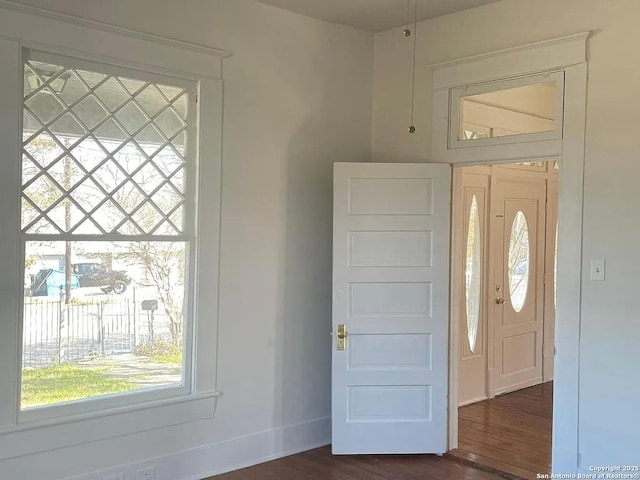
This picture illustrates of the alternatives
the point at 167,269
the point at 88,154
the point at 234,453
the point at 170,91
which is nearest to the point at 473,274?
the point at 234,453

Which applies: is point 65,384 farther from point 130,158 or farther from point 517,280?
point 517,280

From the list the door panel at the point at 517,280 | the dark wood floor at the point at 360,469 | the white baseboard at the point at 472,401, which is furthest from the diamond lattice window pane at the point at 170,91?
the white baseboard at the point at 472,401

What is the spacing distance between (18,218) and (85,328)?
0.69 metres

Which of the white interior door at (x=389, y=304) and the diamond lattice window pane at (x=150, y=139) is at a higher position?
the diamond lattice window pane at (x=150, y=139)

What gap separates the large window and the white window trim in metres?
0.06

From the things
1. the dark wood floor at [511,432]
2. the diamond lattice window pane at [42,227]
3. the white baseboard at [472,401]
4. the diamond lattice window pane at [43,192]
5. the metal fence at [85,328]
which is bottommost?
the dark wood floor at [511,432]

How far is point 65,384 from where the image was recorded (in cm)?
333

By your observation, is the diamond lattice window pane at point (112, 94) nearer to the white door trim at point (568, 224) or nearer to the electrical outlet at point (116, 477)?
the electrical outlet at point (116, 477)

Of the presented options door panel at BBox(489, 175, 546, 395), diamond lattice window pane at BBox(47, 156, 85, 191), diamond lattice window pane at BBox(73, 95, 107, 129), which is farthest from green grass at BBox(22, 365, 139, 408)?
door panel at BBox(489, 175, 546, 395)

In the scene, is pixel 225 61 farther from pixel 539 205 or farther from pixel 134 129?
pixel 539 205

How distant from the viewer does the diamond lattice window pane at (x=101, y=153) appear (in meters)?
3.21

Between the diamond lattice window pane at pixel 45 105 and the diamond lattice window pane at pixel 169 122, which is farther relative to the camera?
the diamond lattice window pane at pixel 169 122

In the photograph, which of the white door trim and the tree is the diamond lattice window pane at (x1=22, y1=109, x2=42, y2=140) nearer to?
the tree

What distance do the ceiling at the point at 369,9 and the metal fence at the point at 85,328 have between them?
2.12 m
